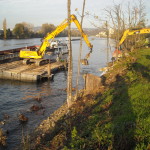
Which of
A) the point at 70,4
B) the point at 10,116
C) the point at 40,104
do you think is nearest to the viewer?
the point at 70,4

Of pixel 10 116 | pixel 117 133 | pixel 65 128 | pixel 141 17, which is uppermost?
pixel 141 17

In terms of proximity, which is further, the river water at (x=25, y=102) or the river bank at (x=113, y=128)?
the river water at (x=25, y=102)

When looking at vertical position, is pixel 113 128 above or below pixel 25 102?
above

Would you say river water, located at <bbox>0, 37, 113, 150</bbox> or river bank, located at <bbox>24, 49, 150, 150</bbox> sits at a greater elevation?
river bank, located at <bbox>24, 49, 150, 150</bbox>

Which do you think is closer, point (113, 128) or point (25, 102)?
point (113, 128)

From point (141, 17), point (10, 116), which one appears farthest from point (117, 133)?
point (141, 17)

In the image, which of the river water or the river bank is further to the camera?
the river water

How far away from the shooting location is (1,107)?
15750 millimetres

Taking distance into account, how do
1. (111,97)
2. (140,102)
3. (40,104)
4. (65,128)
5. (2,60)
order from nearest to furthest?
(140,102)
(65,128)
(111,97)
(40,104)
(2,60)

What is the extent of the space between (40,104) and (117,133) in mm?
10797

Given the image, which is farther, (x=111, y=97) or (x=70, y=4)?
(x=70, y=4)

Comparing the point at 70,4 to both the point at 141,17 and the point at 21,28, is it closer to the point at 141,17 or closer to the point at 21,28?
the point at 141,17

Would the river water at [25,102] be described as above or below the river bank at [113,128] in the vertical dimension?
below

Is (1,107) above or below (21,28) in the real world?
below
